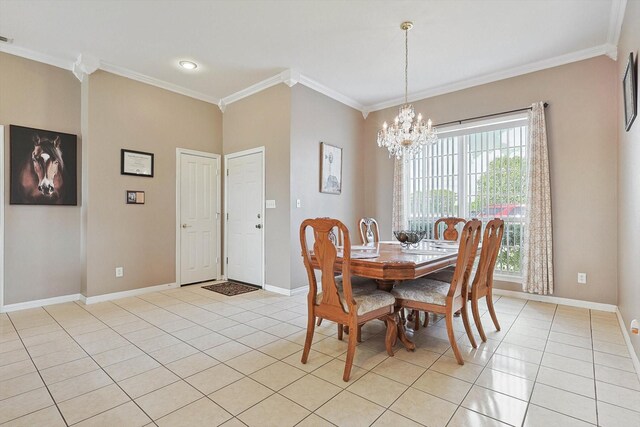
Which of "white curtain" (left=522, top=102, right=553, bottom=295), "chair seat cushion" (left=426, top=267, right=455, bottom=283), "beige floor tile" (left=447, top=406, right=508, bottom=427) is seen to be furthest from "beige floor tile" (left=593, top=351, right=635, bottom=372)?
"white curtain" (left=522, top=102, right=553, bottom=295)

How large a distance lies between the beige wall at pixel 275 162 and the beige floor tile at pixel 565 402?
112 inches

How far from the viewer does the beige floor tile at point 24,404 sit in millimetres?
1705

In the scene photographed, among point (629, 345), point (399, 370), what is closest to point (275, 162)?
point (399, 370)

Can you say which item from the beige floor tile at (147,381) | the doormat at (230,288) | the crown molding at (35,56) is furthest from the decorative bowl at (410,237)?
the crown molding at (35,56)

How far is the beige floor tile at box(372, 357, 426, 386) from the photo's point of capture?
2.07 metres

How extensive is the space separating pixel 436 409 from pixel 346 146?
408cm

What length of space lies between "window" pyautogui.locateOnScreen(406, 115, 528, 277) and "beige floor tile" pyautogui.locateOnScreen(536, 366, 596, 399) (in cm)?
225

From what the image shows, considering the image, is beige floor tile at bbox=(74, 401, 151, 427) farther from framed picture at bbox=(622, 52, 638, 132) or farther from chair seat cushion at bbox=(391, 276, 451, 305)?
framed picture at bbox=(622, 52, 638, 132)

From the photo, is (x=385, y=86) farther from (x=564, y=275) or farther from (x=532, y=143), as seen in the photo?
(x=564, y=275)

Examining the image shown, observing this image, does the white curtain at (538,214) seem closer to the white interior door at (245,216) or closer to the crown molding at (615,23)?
the crown molding at (615,23)

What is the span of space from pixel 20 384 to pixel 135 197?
2585 mm

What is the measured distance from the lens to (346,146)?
5.20 metres

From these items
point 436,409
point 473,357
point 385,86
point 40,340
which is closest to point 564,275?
point 473,357

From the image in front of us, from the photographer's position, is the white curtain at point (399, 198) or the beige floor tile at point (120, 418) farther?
the white curtain at point (399, 198)
